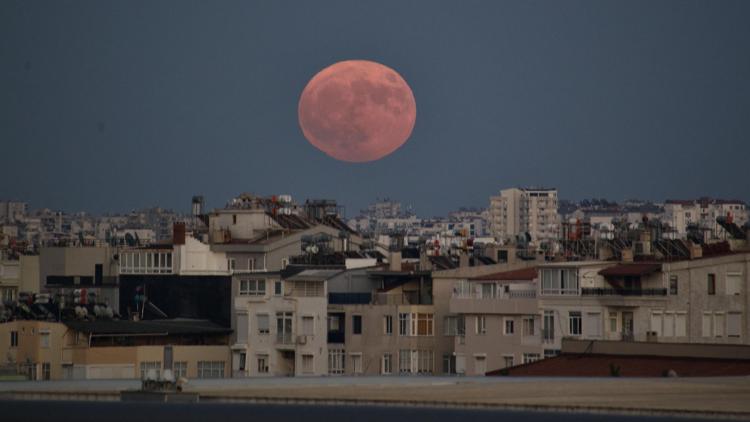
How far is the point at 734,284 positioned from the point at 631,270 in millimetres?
3417

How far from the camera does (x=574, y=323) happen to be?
3381 inches

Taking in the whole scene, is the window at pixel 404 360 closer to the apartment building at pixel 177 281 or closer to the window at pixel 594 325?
the apartment building at pixel 177 281

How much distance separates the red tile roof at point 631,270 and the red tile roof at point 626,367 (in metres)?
4.91

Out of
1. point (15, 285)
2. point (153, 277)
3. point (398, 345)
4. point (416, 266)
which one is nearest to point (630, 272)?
point (398, 345)

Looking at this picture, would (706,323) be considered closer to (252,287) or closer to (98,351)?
(252,287)

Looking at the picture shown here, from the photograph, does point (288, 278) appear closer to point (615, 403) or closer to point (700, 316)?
point (700, 316)

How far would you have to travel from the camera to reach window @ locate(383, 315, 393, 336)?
9219 centimetres

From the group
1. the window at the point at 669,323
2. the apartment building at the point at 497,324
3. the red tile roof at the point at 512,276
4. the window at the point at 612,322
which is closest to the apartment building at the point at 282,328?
the apartment building at the point at 497,324

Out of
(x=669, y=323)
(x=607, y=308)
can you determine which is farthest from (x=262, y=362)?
(x=669, y=323)

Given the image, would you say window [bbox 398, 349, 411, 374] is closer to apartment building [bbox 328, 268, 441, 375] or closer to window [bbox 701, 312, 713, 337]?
apartment building [bbox 328, 268, 441, 375]

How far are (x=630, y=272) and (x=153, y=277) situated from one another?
943 inches

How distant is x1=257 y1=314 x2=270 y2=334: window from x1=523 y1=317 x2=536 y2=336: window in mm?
10684

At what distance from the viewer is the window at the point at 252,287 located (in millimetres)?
94312

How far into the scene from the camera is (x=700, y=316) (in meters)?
85.1
